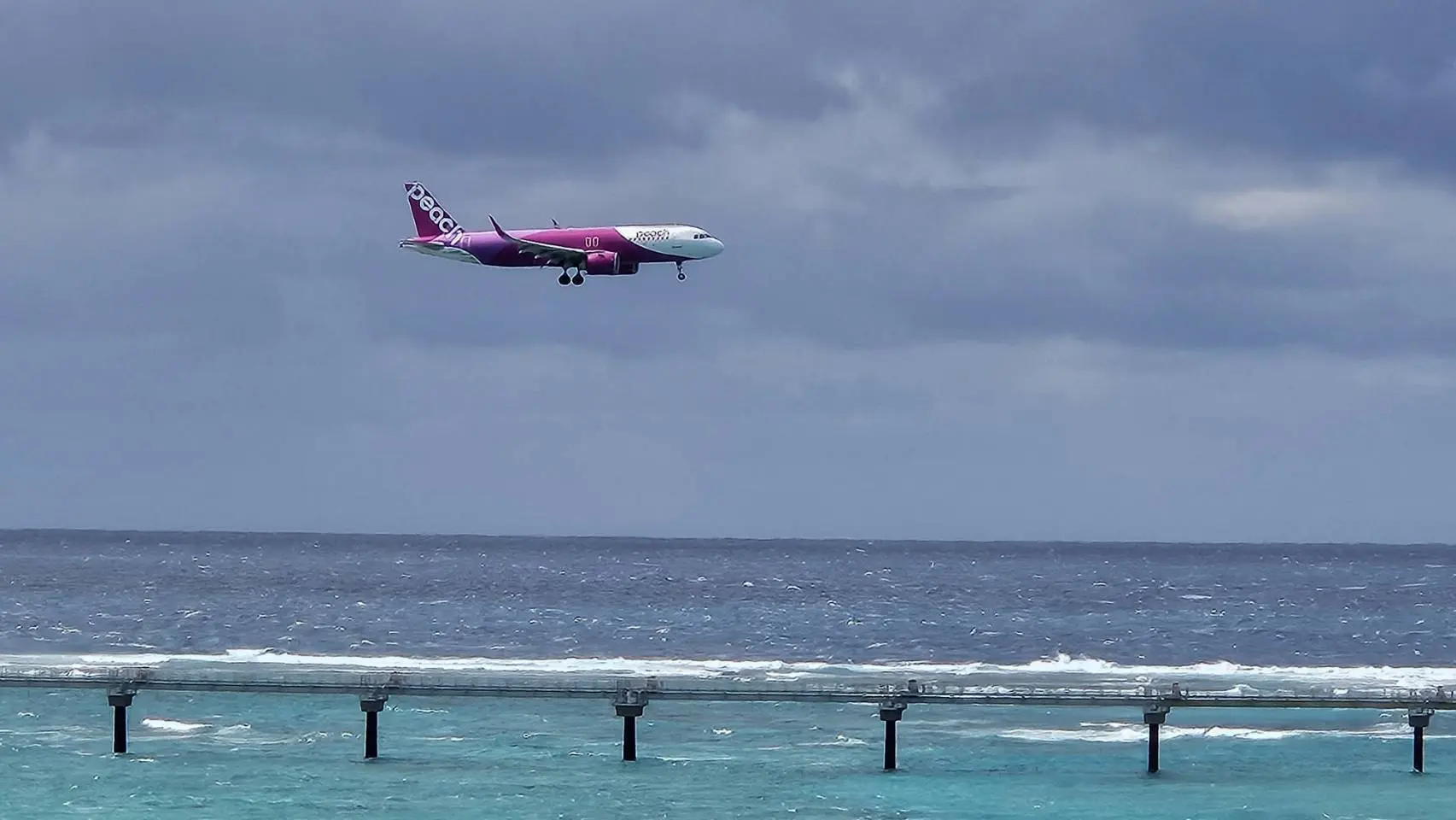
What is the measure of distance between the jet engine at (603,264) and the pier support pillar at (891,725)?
16.8m

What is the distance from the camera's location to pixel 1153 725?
65.2m

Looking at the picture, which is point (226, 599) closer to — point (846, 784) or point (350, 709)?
point (350, 709)

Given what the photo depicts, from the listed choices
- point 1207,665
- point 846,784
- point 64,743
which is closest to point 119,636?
point 64,743

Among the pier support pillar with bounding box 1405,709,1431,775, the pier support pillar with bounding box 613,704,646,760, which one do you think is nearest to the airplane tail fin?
the pier support pillar with bounding box 613,704,646,760

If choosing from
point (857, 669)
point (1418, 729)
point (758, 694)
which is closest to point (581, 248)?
point (758, 694)

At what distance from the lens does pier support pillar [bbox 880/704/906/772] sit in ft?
215

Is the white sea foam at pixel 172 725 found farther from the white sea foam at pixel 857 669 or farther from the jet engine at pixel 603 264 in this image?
the jet engine at pixel 603 264

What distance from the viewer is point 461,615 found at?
491 ft

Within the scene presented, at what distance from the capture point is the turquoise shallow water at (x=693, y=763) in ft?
196

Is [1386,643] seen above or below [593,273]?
below

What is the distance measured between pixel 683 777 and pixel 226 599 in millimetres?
112967

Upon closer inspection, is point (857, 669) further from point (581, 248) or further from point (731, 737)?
point (581, 248)

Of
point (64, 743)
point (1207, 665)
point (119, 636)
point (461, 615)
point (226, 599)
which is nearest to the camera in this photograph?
Answer: point (64, 743)

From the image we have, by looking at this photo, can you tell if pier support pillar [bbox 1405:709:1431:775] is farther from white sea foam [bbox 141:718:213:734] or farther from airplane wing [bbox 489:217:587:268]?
white sea foam [bbox 141:718:213:734]
